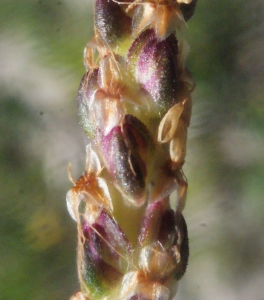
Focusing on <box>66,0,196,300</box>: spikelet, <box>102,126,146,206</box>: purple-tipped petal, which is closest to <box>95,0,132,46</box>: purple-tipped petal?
<box>66,0,196,300</box>: spikelet

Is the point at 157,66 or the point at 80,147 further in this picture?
the point at 80,147

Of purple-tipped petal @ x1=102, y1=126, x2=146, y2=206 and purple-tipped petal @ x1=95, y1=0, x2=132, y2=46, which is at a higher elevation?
purple-tipped petal @ x1=95, y1=0, x2=132, y2=46

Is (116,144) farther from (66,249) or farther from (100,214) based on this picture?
(66,249)

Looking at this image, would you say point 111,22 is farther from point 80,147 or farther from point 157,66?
point 80,147

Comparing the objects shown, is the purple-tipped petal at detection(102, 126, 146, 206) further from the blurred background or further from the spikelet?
the blurred background

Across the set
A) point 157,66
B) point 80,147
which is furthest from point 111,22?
point 80,147

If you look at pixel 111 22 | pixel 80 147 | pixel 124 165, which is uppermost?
pixel 111 22
